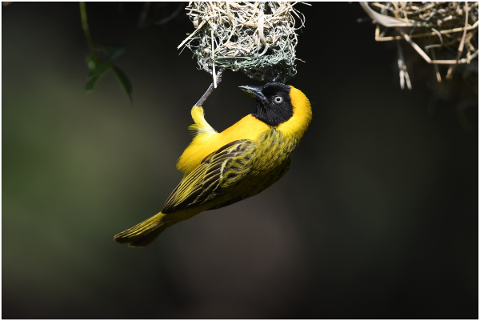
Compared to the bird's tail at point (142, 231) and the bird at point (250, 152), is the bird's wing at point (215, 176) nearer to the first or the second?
the bird at point (250, 152)

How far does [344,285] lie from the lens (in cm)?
421

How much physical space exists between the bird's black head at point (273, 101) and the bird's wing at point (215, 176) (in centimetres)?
12

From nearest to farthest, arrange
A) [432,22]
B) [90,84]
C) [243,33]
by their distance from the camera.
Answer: [243,33] < [90,84] < [432,22]

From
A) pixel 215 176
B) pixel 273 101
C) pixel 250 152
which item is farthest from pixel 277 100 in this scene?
pixel 215 176

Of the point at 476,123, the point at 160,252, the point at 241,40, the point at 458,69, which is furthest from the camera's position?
the point at 160,252

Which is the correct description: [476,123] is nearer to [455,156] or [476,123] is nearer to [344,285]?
[455,156]

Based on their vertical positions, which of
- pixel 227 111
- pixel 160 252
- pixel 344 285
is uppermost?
pixel 227 111

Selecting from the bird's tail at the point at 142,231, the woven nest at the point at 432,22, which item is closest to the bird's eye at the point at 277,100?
the woven nest at the point at 432,22

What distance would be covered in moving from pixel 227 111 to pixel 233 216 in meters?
1.01

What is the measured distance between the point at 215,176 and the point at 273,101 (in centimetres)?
33

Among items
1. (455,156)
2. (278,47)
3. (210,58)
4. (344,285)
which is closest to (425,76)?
(278,47)

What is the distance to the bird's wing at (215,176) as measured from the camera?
1.73 m

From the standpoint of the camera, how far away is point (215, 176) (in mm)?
1745

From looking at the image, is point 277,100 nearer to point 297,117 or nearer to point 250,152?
point 297,117
